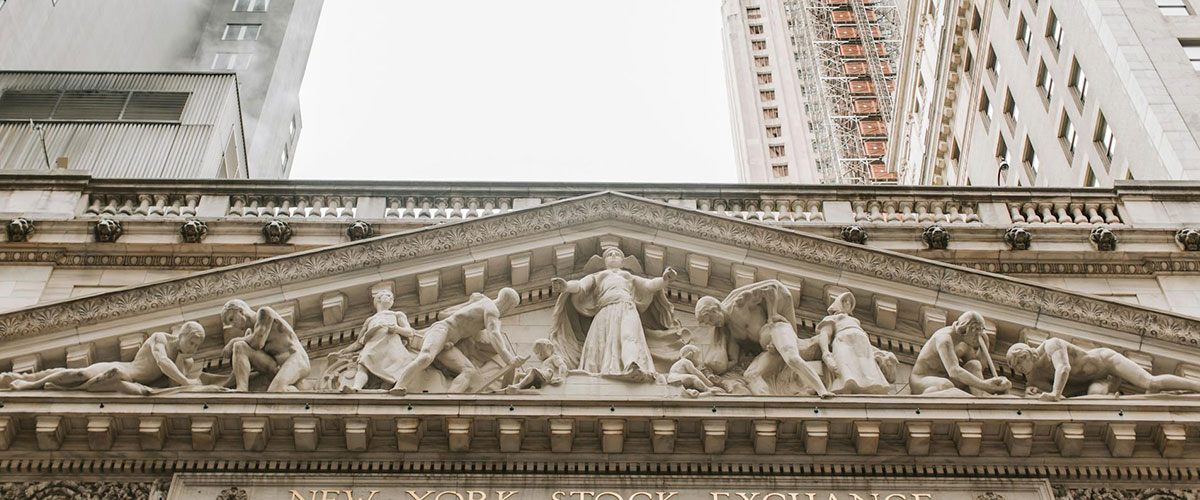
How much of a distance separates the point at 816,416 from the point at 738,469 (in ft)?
4.02

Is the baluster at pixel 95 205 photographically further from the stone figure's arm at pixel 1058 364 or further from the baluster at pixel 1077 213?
the baluster at pixel 1077 213

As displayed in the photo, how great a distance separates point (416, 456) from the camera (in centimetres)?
1842

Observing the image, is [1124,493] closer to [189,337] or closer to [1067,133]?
[189,337]

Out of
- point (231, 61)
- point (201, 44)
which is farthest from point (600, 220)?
point (201, 44)

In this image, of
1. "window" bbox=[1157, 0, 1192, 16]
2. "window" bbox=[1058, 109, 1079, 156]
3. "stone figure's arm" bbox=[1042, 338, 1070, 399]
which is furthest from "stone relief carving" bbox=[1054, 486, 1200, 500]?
"window" bbox=[1058, 109, 1079, 156]

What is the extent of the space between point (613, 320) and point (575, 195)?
4.68 metres

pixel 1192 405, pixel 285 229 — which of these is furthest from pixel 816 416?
pixel 285 229

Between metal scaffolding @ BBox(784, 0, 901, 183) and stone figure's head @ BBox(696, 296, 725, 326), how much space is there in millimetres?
76049

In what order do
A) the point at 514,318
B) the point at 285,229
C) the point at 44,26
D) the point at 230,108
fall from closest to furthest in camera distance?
the point at 514,318
the point at 285,229
the point at 230,108
the point at 44,26

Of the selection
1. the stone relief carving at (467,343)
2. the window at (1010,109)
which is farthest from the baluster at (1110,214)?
the window at (1010,109)

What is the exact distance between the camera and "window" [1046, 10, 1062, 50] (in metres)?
41.2

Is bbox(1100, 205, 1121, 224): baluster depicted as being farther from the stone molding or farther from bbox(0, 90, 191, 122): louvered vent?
bbox(0, 90, 191, 122): louvered vent

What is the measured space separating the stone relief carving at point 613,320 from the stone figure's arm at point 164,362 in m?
5.18

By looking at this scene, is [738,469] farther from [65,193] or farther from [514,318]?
[65,193]
